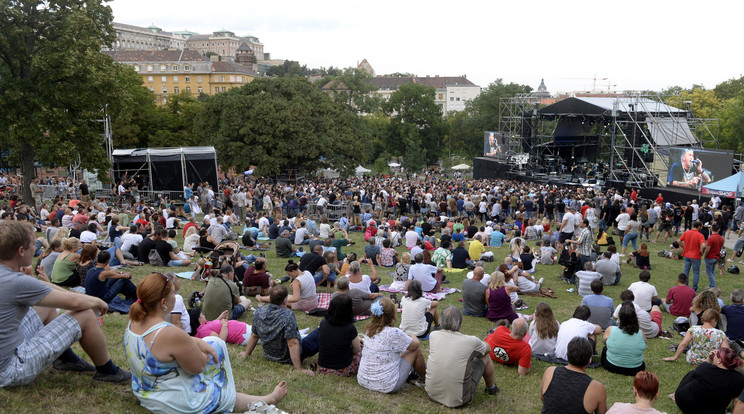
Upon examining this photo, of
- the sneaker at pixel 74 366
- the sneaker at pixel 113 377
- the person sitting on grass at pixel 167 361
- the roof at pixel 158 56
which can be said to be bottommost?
the sneaker at pixel 113 377

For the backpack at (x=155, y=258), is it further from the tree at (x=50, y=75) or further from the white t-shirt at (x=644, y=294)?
the tree at (x=50, y=75)

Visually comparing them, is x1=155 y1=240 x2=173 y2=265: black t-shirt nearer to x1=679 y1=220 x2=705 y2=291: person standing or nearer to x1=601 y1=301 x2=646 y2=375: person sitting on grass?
x1=601 y1=301 x2=646 y2=375: person sitting on grass

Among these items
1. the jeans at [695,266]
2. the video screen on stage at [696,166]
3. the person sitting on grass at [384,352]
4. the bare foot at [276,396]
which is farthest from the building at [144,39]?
the bare foot at [276,396]

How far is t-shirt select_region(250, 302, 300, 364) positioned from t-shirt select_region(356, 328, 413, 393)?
35.9 inches

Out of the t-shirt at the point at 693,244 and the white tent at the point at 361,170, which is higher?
the t-shirt at the point at 693,244

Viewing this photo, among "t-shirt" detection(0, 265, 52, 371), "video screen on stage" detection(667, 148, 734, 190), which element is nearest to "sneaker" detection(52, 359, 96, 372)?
"t-shirt" detection(0, 265, 52, 371)

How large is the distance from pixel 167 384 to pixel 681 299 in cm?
859

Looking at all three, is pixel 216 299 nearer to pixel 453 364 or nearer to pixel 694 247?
pixel 453 364

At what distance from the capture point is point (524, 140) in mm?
41281

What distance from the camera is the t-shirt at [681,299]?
8.94 metres

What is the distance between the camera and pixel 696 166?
2689cm

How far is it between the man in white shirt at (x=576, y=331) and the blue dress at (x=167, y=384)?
4.38 m

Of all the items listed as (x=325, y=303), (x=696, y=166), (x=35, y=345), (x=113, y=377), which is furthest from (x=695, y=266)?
(x=696, y=166)

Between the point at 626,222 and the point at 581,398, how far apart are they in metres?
14.1
